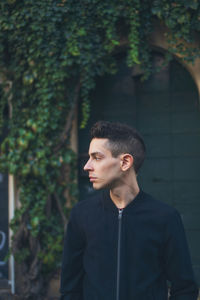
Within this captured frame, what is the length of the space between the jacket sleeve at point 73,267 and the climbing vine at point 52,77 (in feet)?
8.99

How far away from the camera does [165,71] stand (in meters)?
5.14

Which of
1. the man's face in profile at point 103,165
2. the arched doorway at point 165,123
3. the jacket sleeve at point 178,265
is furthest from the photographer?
the arched doorway at point 165,123

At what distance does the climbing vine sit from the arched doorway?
0.35 m

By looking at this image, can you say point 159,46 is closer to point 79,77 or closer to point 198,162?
point 79,77

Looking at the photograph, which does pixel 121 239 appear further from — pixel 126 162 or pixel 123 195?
pixel 126 162

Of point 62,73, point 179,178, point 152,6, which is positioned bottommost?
point 179,178

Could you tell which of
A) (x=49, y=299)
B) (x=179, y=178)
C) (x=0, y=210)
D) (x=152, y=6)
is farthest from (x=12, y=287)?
(x=152, y=6)

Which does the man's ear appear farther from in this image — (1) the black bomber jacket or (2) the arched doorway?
(2) the arched doorway

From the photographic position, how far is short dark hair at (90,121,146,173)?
2010mm

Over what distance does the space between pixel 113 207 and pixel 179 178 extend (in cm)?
310

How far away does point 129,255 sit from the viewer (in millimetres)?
1936

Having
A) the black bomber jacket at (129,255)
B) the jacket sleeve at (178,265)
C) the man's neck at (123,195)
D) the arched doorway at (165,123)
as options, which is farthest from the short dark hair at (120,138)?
the arched doorway at (165,123)

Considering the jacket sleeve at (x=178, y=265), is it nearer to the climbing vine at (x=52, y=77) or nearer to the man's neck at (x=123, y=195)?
the man's neck at (x=123, y=195)

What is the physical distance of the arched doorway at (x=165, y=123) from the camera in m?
4.98
